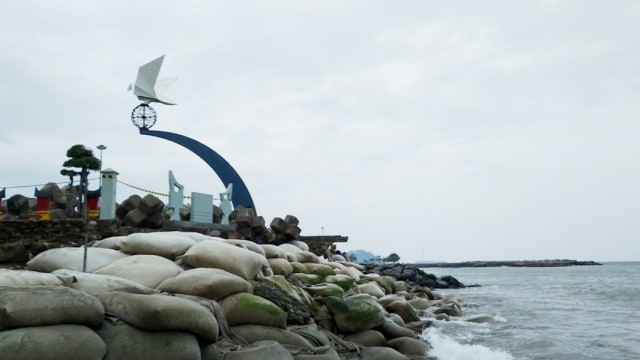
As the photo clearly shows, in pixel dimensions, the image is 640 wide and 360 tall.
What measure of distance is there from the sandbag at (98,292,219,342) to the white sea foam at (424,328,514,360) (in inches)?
172

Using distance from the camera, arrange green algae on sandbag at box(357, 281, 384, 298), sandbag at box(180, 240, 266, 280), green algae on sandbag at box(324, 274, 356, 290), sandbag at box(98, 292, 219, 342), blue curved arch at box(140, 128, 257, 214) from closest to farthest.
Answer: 1. sandbag at box(98, 292, 219, 342)
2. sandbag at box(180, 240, 266, 280)
3. green algae on sandbag at box(324, 274, 356, 290)
4. green algae on sandbag at box(357, 281, 384, 298)
5. blue curved arch at box(140, 128, 257, 214)

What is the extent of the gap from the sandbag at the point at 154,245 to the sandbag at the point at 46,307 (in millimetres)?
2969

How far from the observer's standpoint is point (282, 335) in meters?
Answer: 6.71

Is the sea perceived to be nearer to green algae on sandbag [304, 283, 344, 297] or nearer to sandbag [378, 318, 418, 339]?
sandbag [378, 318, 418, 339]

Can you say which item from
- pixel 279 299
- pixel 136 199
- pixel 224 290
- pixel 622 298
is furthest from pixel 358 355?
pixel 622 298

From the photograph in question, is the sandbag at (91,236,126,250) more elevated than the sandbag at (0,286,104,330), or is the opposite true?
the sandbag at (91,236,126,250)

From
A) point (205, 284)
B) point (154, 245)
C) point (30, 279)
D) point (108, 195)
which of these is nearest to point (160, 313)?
point (30, 279)

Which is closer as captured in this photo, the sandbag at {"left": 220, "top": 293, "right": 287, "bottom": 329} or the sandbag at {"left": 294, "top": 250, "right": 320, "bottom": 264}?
the sandbag at {"left": 220, "top": 293, "right": 287, "bottom": 329}

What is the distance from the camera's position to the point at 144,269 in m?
7.13

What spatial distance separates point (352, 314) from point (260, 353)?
276cm

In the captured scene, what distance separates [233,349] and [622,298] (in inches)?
790

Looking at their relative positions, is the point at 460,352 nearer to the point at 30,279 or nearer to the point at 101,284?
the point at 101,284

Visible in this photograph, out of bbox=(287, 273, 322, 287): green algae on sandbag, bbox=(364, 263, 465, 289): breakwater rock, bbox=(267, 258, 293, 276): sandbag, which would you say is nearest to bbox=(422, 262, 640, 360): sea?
bbox=(287, 273, 322, 287): green algae on sandbag

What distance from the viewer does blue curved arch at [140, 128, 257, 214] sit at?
63.6 feet
